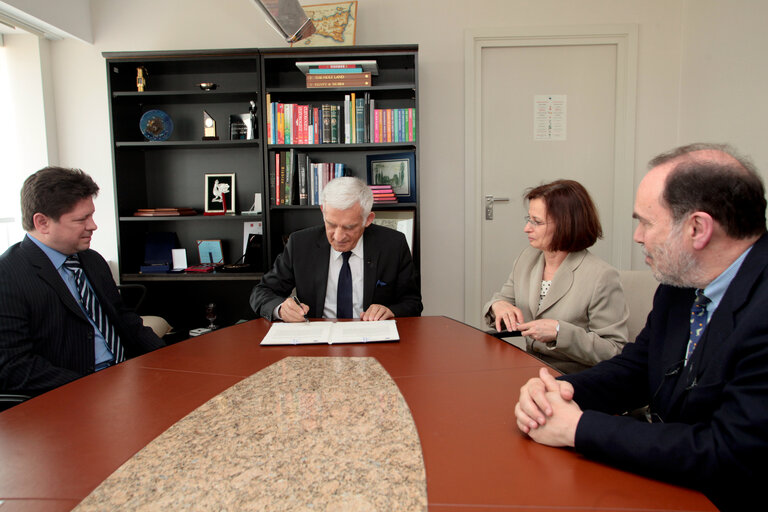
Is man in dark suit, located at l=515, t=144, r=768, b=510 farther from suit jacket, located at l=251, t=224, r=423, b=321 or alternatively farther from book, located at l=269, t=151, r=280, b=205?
book, located at l=269, t=151, r=280, b=205

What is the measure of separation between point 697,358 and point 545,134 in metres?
2.85

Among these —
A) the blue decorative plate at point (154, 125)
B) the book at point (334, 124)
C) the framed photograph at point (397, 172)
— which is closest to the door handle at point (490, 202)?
the framed photograph at point (397, 172)

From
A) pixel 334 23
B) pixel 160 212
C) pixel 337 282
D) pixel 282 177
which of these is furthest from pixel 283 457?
pixel 334 23

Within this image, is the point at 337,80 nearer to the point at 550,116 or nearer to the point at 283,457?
the point at 550,116

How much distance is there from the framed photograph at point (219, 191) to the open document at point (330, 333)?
6.49ft

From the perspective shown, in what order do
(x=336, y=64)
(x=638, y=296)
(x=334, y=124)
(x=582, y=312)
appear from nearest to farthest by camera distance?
1. (x=582, y=312)
2. (x=638, y=296)
3. (x=336, y=64)
4. (x=334, y=124)

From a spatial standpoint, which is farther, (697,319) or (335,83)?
(335,83)

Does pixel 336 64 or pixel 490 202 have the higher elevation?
pixel 336 64

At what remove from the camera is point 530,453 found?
935 millimetres

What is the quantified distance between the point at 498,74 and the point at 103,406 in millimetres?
3297

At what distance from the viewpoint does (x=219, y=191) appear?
362 cm

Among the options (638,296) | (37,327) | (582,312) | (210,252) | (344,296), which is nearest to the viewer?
(37,327)

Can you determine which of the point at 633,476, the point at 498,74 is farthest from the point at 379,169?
the point at 633,476

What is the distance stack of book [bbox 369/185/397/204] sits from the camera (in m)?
3.29
